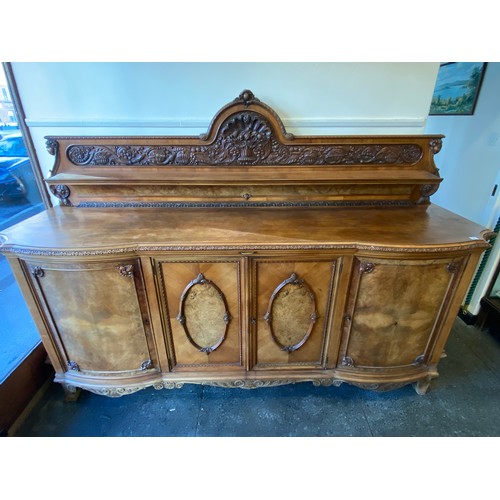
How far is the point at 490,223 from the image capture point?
1870 mm

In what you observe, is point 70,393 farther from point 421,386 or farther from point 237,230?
point 421,386

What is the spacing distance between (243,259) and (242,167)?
598mm

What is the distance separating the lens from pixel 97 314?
1.24m

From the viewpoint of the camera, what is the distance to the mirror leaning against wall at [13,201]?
147 cm

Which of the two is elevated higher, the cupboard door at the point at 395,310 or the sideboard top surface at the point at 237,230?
the sideboard top surface at the point at 237,230

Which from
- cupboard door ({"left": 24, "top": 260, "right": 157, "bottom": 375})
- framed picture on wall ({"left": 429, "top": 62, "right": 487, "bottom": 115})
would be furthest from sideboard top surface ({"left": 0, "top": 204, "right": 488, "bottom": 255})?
framed picture on wall ({"left": 429, "top": 62, "right": 487, "bottom": 115})

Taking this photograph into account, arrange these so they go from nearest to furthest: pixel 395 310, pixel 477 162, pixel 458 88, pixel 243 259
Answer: pixel 243 259, pixel 395 310, pixel 477 162, pixel 458 88

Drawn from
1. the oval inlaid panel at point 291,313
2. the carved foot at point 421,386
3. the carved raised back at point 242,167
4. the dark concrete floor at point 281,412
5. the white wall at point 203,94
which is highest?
the white wall at point 203,94

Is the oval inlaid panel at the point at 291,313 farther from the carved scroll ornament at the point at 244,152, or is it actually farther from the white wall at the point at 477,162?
the white wall at the point at 477,162

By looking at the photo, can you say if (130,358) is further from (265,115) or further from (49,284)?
(265,115)

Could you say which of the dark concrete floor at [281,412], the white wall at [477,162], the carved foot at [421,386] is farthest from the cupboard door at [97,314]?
the white wall at [477,162]

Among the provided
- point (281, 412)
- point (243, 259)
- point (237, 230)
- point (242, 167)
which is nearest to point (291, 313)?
point (243, 259)

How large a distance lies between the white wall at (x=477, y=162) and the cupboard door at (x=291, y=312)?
1.50 meters

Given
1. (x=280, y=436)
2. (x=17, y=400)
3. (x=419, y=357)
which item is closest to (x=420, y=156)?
(x=419, y=357)
